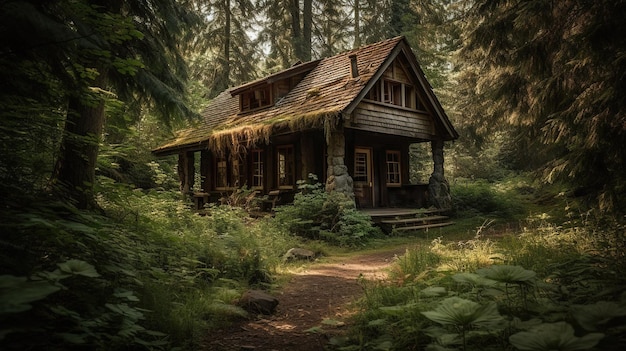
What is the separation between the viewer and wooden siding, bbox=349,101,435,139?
11742 mm

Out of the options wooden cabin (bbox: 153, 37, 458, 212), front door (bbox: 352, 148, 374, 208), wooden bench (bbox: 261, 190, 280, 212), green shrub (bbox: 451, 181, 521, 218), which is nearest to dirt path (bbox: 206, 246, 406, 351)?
wooden cabin (bbox: 153, 37, 458, 212)

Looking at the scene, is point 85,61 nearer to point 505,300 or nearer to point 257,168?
point 505,300

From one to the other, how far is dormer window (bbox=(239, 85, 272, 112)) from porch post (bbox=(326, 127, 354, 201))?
4.78 meters

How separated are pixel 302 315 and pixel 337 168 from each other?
23.2 feet

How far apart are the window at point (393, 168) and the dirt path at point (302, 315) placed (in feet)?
29.4

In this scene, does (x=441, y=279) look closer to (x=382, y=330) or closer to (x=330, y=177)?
(x=382, y=330)

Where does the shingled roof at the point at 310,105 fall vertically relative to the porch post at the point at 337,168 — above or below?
above

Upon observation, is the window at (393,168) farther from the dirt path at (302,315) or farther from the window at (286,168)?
the dirt path at (302,315)

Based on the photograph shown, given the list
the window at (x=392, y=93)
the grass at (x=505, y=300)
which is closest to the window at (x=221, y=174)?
the window at (x=392, y=93)

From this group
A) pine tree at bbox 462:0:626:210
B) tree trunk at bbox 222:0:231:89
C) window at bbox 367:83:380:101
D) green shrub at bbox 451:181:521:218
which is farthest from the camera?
tree trunk at bbox 222:0:231:89

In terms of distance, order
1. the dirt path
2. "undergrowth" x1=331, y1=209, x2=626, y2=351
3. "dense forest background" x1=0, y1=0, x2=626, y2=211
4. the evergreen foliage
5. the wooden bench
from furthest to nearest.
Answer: the wooden bench, the evergreen foliage, the dirt path, "dense forest background" x1=0, y1=0, x2=626, y2=211, "undergrowth" x1=331, y1=209, x2=626, y2=351

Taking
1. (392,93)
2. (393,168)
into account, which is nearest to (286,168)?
(393,168)

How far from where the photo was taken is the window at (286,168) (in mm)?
13975

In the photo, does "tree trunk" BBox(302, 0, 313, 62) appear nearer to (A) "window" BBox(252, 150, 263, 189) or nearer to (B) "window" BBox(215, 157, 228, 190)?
(B) "window" BBox(215, 157, 228, 190)
